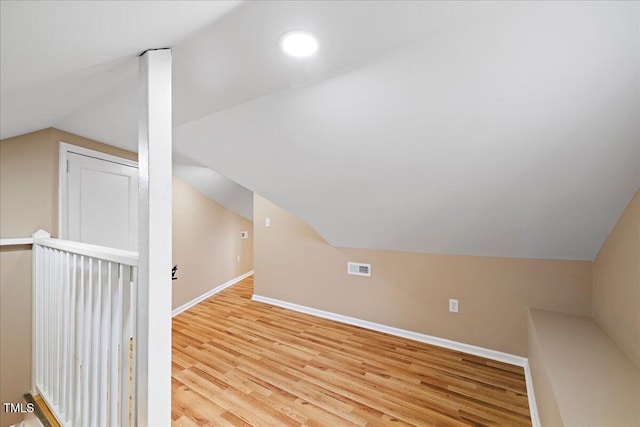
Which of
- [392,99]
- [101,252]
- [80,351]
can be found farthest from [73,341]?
[392,99]

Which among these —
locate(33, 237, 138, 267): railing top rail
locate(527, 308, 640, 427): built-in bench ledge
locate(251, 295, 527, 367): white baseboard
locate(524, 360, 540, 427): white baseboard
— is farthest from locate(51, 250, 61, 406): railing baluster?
locate(524, 360, 540, 427): white baseboard

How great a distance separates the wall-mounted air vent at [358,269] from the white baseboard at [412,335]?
0.57m

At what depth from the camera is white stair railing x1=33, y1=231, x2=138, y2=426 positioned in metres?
1.27

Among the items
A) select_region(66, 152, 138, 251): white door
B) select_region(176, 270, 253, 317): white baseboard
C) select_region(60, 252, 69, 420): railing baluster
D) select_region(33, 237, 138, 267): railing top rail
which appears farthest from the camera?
select_region(176, 270, 253, 317): white baseboard

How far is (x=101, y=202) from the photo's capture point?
2516 mm

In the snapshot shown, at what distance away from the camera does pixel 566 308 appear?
2.46m

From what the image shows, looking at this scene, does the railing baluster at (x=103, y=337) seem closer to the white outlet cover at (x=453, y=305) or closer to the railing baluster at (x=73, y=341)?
the railing baluster at (x=73, y=341)

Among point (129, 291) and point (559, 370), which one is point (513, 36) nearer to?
point (559, 370)

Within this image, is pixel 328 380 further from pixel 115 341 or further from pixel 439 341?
pixel 115 341

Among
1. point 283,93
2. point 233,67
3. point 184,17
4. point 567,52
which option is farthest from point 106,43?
point 567,52

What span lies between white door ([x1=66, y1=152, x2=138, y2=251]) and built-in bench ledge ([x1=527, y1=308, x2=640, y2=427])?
3.31 m

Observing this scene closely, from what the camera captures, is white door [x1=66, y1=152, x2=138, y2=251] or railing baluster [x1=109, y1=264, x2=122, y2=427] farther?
white door [x1=66, y1=152, x2=138, y2=251]

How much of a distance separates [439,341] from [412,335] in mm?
279

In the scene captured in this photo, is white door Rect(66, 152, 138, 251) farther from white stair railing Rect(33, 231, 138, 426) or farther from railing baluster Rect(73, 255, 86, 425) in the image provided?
railing baluster Rect(73, 255, 86, 425)
